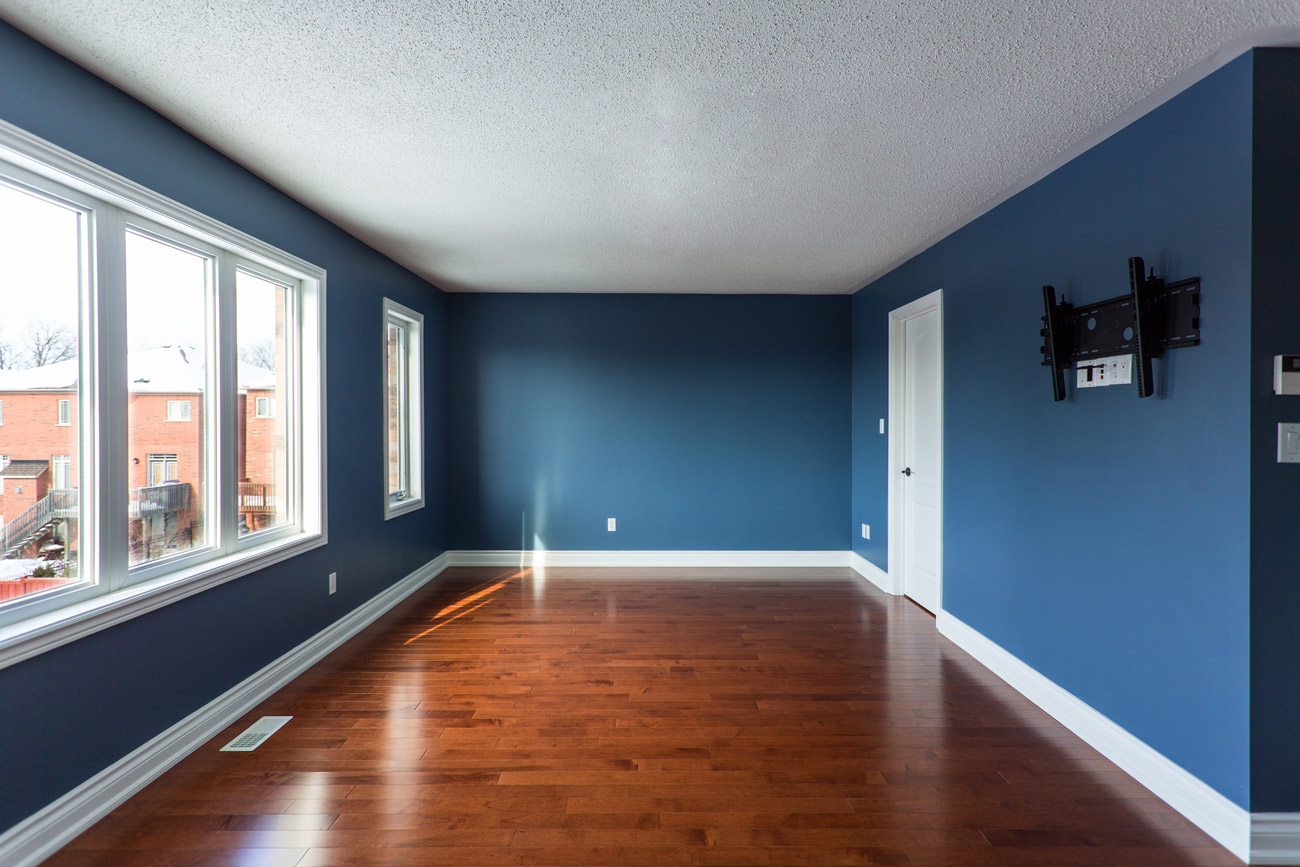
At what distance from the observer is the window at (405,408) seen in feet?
15.7

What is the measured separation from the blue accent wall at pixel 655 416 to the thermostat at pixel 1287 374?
12.6ft

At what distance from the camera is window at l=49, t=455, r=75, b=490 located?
6.79 ft

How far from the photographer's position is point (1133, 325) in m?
2.36

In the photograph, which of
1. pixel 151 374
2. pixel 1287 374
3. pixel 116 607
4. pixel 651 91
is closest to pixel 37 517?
pixel 116 607

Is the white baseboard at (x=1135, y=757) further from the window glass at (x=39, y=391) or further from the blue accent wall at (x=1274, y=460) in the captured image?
the window glass at (x=39, y=391)

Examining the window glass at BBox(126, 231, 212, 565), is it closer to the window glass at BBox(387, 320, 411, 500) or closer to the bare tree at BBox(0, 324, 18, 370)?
the bare tree at BBox(0, 324, 18, 370)

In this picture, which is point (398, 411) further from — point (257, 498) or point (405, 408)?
point (257, 498)

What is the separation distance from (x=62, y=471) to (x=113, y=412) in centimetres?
26

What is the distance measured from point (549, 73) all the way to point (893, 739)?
2901 mm

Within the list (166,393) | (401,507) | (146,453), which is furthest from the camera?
(401,507)

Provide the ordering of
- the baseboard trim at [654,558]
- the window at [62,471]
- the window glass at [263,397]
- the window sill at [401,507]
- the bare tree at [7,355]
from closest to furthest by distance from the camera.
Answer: the bare tree at [7,355], the window at [62,471], the window glass at [263,397], the window sill at [401,507], the baseboard trim at [654,558]

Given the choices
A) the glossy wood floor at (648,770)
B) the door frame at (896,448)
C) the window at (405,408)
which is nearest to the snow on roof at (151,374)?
the glossy wood floor at (648,770)

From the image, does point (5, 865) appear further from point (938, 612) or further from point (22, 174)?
point (938, 612)

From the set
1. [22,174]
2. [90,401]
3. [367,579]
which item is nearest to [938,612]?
[367,579]
